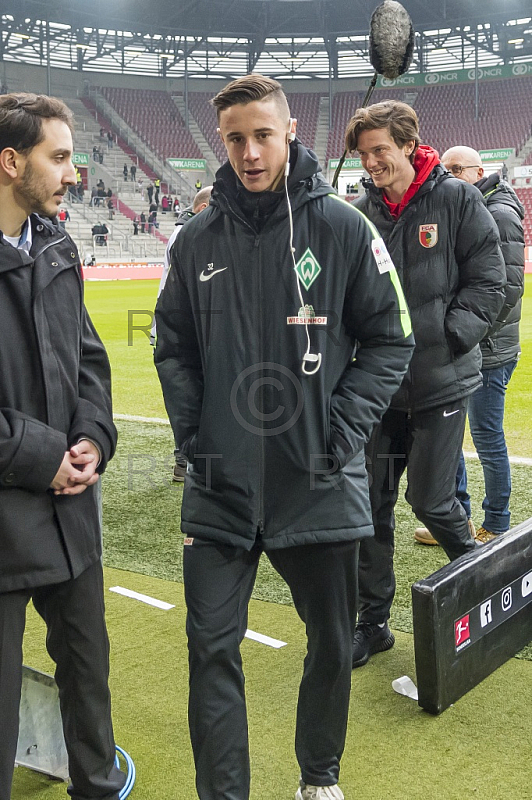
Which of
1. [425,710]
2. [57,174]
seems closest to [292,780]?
[425,710]

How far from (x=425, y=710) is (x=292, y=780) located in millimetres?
577

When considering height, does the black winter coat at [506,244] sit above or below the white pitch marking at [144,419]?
above

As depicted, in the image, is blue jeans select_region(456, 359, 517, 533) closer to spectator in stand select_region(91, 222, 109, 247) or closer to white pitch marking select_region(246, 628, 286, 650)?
white pitch marking select_region(246, 628, 286, 650)

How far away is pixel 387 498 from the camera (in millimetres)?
3164

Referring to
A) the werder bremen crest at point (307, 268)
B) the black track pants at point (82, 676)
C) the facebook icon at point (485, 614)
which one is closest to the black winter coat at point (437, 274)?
the facebook icon at point (485, 614)

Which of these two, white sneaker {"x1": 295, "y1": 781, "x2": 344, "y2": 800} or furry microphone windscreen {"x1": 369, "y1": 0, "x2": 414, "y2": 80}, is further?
furry microphone windscreen {"x1": 369, "y1": 0, "x2": 414, "y2": 80}

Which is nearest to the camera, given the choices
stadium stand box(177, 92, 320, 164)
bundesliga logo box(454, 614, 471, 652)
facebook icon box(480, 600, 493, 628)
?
bundesliga logo box(454, 614, 471, 652)

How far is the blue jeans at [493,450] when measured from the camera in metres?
4.33

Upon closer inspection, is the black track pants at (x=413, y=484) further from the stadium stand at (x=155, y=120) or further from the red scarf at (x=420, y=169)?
the stadium stand at (x=155, y=120)

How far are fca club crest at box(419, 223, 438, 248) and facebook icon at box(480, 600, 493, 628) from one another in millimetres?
1265

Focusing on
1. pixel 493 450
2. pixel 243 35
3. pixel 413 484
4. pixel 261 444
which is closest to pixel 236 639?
pixel 261 444

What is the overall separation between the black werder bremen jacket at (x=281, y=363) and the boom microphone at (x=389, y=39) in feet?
3.51

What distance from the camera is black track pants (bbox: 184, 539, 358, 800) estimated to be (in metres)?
2.06

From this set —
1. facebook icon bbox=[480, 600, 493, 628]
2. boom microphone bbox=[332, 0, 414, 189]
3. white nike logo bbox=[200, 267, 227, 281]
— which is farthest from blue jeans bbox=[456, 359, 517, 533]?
white nike logo bbox=[200, 267, 227, 281]
